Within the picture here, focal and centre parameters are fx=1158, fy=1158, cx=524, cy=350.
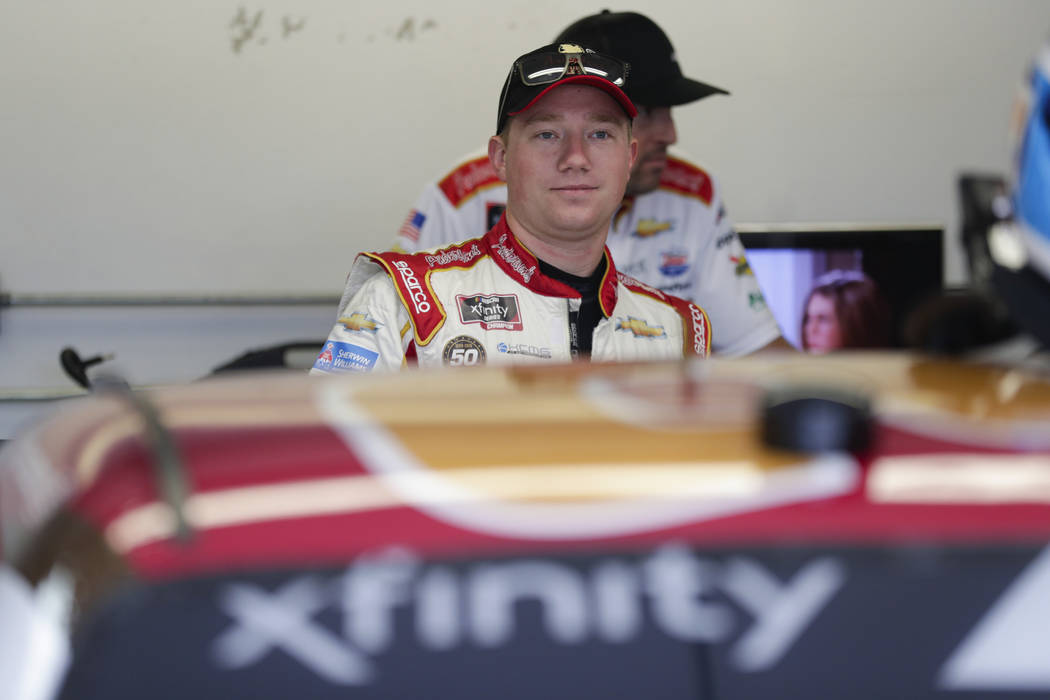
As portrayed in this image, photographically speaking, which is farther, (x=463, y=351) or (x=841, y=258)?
(x=841, y=258)

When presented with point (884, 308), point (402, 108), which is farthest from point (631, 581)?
point (402, 108)

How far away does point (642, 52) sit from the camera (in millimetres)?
1986

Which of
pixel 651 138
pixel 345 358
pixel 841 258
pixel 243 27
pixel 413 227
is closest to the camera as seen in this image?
pixel 345 358

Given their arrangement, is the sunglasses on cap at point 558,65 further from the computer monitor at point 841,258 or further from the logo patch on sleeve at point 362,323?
the computer monitor at point 841,258

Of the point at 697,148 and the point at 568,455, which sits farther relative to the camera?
the point at 697,148

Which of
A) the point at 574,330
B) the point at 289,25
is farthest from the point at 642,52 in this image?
the point at 289,25

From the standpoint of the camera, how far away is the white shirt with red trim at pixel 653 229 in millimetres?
2051

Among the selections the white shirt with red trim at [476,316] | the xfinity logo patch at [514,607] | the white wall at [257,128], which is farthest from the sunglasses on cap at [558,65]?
the white wall at [257,128]

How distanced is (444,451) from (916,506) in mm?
177

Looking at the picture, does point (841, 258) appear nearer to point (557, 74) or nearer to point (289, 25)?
point (557, 74)

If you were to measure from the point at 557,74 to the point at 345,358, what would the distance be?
439 mm

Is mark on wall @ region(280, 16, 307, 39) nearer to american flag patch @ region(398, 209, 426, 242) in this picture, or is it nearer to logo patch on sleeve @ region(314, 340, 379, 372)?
american flag patch @ region(398, 209, 426, 242)

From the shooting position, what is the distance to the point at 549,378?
1.88 ft

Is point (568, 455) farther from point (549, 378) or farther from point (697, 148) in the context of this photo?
point (697, 148)
